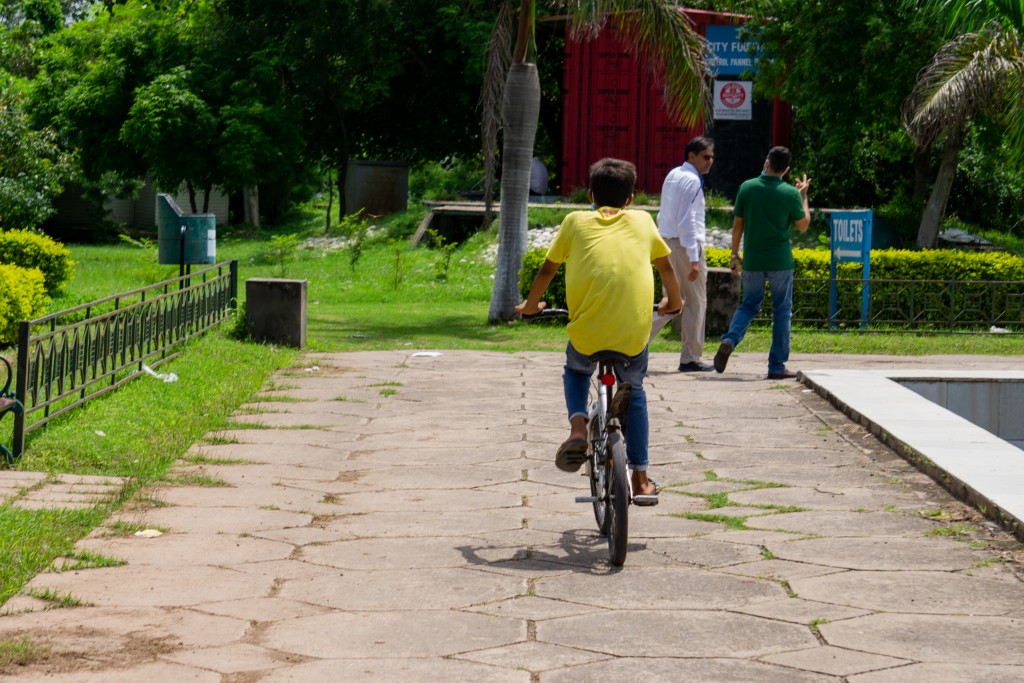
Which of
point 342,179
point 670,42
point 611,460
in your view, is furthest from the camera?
point 342,179

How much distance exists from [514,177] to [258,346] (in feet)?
14.4

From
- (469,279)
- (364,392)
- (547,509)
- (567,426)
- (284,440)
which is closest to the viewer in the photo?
(547,509)

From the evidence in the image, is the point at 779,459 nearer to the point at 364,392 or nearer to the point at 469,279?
the point at 364,392

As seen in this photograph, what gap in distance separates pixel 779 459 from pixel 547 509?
191cm

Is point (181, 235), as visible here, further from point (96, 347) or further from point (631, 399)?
point (631, 399)

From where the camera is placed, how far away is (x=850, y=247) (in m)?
15.2

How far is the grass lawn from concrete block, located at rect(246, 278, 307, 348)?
30 cm

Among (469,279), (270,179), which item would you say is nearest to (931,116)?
(469,279)

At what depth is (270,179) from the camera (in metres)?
32.2

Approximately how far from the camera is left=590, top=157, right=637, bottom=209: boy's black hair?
6.07 m

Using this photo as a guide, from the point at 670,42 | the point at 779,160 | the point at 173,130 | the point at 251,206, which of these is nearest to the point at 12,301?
the point at 670,42

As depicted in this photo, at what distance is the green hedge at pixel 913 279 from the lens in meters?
15.2

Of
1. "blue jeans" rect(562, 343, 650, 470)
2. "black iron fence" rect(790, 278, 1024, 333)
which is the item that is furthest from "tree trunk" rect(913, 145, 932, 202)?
"blue jeans" rect(562, 343, 650, 470)

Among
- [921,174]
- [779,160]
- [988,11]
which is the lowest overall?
[779,160]
